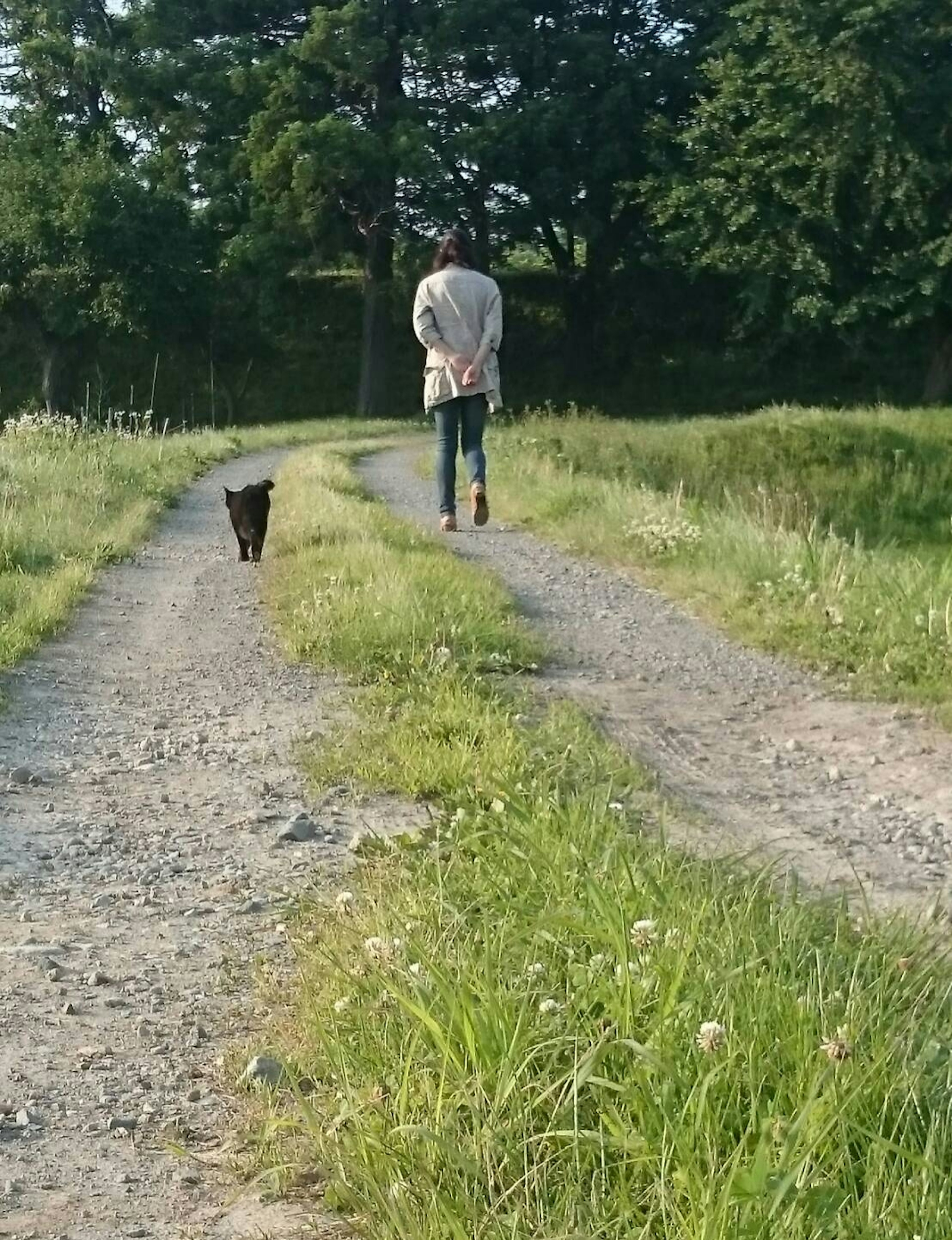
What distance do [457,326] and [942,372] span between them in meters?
28.7

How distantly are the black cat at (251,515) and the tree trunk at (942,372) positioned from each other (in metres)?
28.8

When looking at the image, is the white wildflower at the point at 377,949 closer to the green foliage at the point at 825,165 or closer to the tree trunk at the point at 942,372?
the green foliage at the point at 825,165

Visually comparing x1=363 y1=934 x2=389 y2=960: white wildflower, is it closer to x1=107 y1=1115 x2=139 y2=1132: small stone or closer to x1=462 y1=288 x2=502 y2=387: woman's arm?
x1=107 y1=1115 x2=139 y2=1132: small stone

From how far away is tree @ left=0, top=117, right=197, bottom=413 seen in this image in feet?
111

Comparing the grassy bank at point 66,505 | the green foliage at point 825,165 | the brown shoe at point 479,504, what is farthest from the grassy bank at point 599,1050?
the green foliage at point 825,165

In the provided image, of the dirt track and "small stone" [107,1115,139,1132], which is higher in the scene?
the dirt track

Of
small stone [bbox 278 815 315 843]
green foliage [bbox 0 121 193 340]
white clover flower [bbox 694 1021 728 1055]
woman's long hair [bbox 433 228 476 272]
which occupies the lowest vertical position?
small stone [bbox 278 815 315 843]

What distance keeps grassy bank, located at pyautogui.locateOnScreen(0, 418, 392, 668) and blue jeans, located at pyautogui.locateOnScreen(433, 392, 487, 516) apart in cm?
228

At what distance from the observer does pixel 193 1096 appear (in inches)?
95.0

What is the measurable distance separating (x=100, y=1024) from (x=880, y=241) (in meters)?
33.7

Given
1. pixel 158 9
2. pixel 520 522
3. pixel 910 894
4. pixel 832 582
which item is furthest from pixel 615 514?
pixel 158 9

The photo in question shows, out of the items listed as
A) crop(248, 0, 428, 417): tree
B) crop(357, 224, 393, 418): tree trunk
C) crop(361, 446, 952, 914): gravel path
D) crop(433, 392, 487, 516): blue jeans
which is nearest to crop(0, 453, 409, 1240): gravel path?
crop(361, 446, 952, 914): gravel path

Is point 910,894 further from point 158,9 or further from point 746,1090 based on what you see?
point 158,9

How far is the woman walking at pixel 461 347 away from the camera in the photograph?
923 cm
